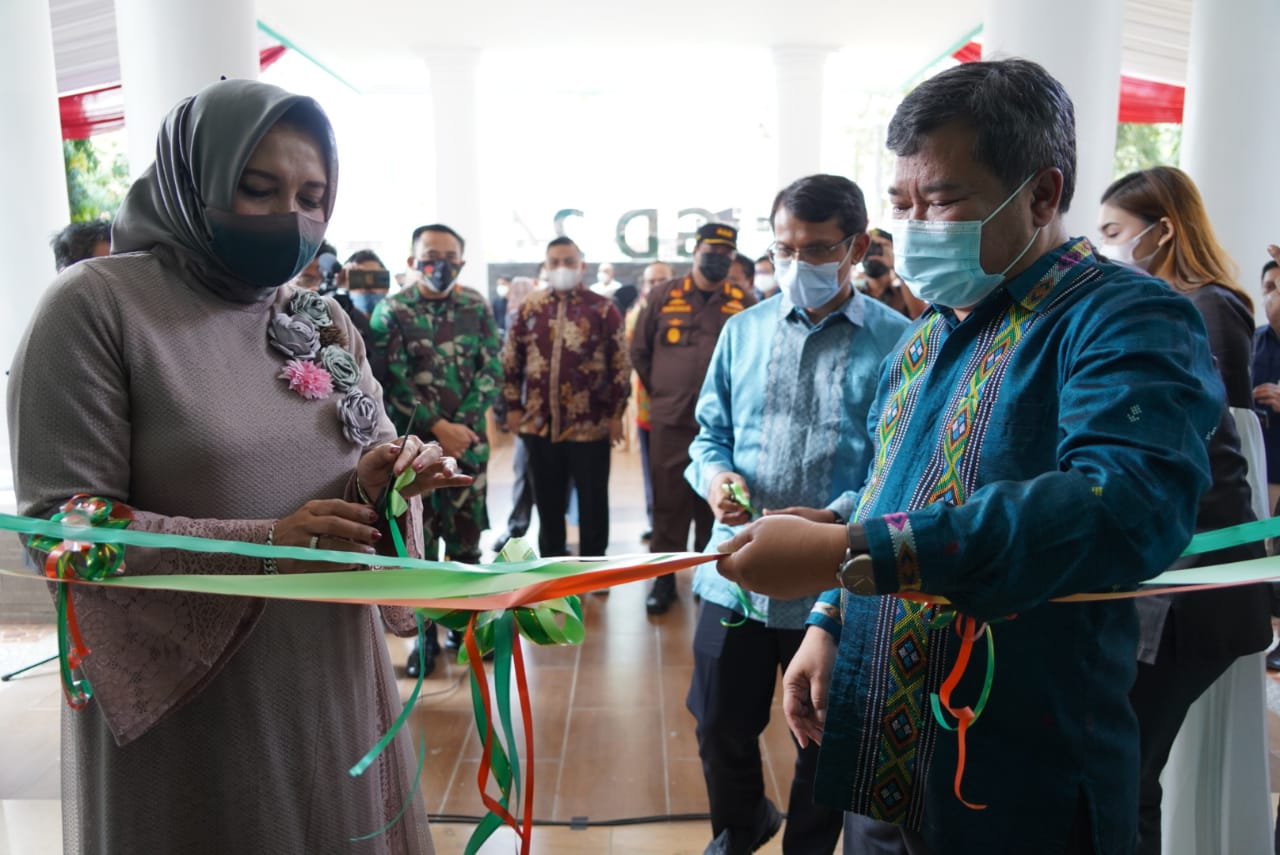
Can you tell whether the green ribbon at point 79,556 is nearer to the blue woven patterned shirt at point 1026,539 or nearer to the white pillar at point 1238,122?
the blue woven patterned shirt at point 1026,539

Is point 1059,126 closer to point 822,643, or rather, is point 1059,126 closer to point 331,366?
point 822,643

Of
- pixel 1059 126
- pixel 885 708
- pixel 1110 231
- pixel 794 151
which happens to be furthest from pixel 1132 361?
pixel 794 151

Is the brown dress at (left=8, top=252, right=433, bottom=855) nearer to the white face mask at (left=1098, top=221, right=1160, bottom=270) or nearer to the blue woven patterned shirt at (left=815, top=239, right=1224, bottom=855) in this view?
the blue woven patterned shirt at (left=815, top=239, right=1224, bottom=855)

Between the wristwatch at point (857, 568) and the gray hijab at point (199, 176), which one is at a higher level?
the gray hijab at point (199, 176)

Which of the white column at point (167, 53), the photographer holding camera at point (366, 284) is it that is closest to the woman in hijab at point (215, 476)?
the white column at point (167, 53)

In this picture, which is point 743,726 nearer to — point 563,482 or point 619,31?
point 563,482

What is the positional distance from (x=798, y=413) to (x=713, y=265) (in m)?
2.41

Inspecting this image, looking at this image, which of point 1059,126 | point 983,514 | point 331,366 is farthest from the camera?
point 331,366

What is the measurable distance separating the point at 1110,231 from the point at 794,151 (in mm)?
7827

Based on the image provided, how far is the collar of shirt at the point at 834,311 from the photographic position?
7.13 ft

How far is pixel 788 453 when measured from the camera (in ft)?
7.05

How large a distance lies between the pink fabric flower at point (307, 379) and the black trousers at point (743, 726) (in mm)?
1138

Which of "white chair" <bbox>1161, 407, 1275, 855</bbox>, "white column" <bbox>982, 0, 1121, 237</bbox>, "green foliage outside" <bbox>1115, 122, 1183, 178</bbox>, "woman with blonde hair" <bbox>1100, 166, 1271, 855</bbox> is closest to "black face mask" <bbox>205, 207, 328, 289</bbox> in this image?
"woman with blonde hair" <bbox>1100, 166, 1271, 855</bbox>

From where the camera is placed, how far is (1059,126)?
1.13 metres
